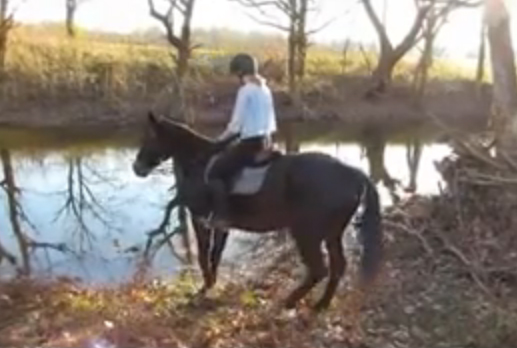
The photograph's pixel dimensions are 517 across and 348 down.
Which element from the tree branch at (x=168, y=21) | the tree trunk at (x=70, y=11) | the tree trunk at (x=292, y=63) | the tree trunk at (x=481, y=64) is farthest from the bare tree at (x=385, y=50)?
the tree trunk at (x=70, y=11)

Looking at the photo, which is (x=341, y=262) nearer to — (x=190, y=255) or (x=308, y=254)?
(x=308, y=254)

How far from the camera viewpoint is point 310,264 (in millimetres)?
6883

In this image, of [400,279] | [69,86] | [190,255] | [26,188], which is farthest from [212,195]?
[69,86]

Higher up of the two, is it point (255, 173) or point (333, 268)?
point (255, 173)

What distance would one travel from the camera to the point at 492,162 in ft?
27.1

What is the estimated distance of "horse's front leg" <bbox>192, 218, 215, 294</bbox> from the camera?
25.2 feet

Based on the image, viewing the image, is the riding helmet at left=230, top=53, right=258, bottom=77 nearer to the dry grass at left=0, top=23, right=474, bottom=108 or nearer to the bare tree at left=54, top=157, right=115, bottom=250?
the bare tree at left=54, top=157, right=115, bottom=250

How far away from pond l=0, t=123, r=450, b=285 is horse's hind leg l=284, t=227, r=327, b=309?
2424 mm

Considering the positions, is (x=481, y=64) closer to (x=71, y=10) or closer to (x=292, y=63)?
(x=292, y=63)

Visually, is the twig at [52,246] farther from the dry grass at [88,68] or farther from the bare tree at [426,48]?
the bare tree at [426,48]

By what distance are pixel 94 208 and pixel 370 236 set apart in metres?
7.26

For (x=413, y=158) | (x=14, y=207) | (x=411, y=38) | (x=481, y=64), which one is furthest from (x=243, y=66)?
(x=481, y=64)

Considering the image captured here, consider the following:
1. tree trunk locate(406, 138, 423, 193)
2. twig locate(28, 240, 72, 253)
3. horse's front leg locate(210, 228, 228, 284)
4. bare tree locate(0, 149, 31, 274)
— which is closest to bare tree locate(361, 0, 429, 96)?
tree trunk locate(406, 138, 423, 193)

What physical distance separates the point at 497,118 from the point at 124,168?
960cm
